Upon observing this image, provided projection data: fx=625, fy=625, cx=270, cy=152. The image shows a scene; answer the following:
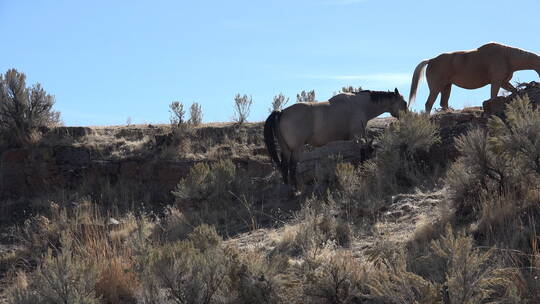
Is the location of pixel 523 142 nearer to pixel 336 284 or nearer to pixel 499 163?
pixel 499 163

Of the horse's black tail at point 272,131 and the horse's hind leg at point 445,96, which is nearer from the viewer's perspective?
the horse's black tail at point 272,131

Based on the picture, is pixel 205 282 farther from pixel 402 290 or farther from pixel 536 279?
pixel 536 279

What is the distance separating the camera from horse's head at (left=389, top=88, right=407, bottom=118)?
44.6 ft

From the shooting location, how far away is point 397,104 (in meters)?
13.7

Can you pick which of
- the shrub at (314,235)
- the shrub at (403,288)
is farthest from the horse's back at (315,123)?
the shrub at (403,288)

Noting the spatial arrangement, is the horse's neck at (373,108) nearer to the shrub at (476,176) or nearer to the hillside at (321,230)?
the hillside at (321,230)

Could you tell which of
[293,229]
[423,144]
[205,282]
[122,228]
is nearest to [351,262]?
[205,282]

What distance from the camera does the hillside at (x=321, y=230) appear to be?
5801mm

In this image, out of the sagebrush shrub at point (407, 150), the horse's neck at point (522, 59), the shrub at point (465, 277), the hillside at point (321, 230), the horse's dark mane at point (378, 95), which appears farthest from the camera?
the horse's dark mane at point (378, 95)

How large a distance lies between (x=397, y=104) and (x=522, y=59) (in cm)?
273

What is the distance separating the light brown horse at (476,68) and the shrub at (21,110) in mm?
10212

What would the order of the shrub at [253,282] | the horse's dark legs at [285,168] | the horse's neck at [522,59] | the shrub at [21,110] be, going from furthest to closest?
the shrub at [21,110], the horse's neck at [522,59], the horse's dark legs at [285,168], the shrub at [253,282]

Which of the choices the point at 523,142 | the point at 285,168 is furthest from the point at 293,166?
the point at 523,142

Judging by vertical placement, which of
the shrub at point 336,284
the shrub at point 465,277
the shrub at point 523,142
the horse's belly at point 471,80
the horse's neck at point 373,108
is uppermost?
the horse's belly at point 471,80
